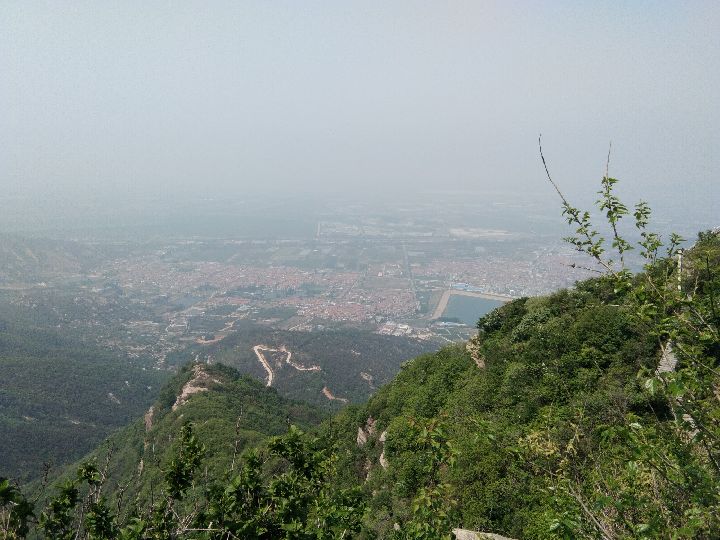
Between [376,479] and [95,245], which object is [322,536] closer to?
[376,479]

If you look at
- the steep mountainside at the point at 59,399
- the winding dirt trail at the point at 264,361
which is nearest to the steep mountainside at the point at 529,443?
the winding dirt trail at the point at 264,361

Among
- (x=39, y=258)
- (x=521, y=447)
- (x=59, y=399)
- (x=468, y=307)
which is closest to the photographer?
(x=521, y=447)

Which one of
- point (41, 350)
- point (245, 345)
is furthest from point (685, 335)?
point (41, 350)

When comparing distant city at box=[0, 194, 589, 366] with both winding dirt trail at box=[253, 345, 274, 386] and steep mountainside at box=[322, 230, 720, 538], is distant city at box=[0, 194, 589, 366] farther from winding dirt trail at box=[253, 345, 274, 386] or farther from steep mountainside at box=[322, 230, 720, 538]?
steep mountainside at box=[322, 230, 720, 538]

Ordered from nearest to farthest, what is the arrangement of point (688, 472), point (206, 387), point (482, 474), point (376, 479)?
1. point (688, 472)
2. point (482, 474)
3. point (376, 479)
4. point (206, 387)

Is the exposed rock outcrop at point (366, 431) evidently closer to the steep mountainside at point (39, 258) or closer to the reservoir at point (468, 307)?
the reservoir at point (468, 307)

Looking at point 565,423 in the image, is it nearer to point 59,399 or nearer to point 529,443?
point 529,443

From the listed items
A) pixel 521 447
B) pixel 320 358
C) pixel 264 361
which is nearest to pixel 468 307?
pixel 320 358

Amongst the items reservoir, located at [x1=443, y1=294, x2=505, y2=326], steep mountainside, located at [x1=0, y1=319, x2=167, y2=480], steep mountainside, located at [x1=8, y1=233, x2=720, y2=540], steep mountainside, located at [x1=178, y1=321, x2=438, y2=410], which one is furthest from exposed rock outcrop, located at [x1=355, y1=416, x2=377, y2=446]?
reservoir, located at [x1=443, y1=294, x2=505, y2=326]
